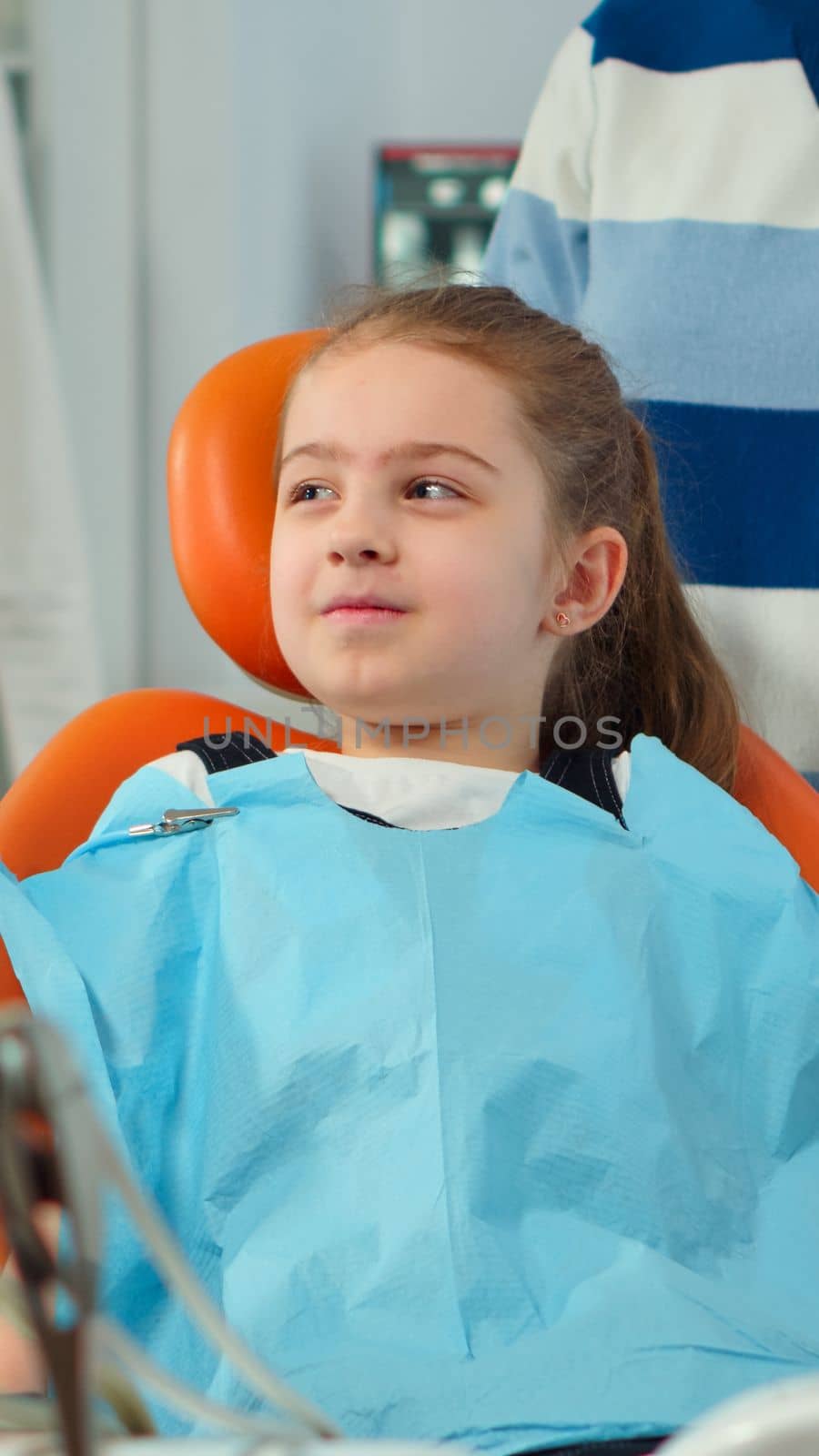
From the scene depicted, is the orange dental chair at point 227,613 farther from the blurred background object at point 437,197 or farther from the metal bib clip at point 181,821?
the blurred background object at point 437,197

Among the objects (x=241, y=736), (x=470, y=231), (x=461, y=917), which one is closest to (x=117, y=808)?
(x=241, y=736)

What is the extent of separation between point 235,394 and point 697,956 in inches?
19.7

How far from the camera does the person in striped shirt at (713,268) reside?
1.12 metres

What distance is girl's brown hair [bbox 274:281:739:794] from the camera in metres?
0.96

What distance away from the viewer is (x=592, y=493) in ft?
3.28

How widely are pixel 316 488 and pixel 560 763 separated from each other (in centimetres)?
22

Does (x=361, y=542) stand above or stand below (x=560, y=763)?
above

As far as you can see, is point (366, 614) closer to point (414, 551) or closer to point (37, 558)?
point (414, 551)

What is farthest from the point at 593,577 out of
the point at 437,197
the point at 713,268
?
the point at 437,197

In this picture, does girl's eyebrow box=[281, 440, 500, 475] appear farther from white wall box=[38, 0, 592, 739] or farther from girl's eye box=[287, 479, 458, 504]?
white wall box=[38, 0, 592, 739]

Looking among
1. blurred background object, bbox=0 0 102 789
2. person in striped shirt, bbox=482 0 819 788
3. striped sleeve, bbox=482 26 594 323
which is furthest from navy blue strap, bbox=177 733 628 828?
blurred background object, bbox=0 0 102 789

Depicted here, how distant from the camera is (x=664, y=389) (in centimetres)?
115

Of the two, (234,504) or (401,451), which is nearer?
(401,451)

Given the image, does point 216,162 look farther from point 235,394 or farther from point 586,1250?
point 586,1250
